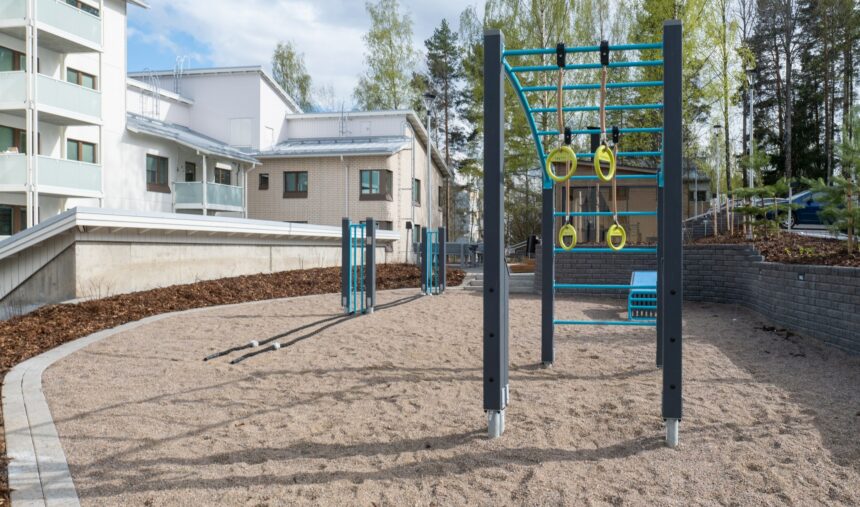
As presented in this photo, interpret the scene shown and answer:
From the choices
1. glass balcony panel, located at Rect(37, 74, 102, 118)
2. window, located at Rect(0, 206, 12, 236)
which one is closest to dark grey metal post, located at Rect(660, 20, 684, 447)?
glass balcony panel, located at Rect(37, 74, 102, 118)

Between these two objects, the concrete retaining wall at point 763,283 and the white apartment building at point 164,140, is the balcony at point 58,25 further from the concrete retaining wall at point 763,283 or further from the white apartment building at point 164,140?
the concrete retaining wall at point 763,283

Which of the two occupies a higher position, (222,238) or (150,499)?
(222,238)

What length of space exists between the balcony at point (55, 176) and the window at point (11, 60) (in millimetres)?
3504

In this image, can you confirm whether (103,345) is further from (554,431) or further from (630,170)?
(630,170)

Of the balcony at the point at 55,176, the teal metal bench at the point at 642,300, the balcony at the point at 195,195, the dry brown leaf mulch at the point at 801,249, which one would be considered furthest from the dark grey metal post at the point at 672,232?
the balcony at the point at 195,195

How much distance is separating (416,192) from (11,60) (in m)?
18.0

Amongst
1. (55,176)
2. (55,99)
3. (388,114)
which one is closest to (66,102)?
(55,99)

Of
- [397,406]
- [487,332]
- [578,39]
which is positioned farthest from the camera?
[578,39]

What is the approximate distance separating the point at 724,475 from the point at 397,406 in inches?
96.6

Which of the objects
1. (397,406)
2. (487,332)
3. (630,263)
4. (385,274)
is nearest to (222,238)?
(385,274)

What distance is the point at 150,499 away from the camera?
11.5ft

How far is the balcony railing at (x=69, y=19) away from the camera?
1970 centimetres

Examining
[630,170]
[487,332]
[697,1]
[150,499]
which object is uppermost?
[697,1]

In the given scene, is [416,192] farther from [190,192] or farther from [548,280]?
[548,280]
